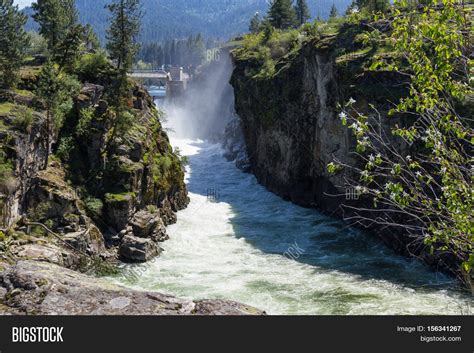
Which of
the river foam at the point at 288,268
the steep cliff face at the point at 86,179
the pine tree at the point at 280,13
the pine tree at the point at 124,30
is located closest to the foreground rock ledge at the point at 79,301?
the river foam at the point at 288,268

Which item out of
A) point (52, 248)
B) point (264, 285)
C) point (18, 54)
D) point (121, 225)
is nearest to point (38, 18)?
point (18, 54)

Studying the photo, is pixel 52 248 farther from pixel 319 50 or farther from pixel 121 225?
pixel 319 50

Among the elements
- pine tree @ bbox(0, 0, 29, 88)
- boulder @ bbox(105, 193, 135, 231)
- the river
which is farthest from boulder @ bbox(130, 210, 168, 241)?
pine tree @ bbox(0, 0, 29, 88)

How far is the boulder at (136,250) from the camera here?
32.0 m

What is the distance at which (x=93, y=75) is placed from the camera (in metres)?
40.5

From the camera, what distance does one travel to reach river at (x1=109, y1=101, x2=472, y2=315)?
83.2ft

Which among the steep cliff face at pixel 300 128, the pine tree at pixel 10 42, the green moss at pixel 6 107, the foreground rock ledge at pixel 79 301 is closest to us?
the foreground rock ledge at pixel 79 301

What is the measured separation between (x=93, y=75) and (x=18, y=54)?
19.4 feet

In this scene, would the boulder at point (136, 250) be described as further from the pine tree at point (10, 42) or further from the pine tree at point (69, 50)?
the pine tree at point (69, 50)

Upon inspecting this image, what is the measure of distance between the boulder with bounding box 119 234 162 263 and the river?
76cm

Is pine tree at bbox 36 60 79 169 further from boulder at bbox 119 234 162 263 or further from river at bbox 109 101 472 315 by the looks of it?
river at bbox 109 101 472 315

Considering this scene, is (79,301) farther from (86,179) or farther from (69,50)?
(69,50)

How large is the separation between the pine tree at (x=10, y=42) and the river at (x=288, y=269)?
1724 centimetres
